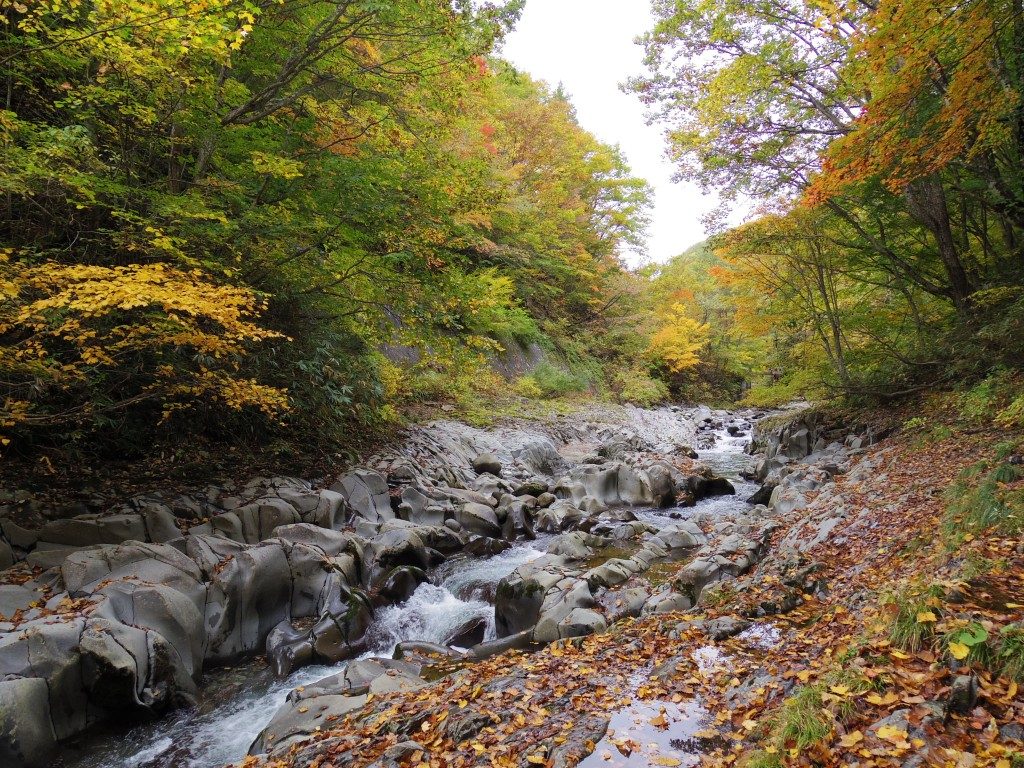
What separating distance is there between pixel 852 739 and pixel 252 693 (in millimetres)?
5630

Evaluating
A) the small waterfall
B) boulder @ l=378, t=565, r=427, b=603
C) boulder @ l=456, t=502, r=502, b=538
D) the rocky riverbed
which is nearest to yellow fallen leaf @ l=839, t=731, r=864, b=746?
the rocky riverbed

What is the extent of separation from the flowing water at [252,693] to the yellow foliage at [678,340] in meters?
20.8

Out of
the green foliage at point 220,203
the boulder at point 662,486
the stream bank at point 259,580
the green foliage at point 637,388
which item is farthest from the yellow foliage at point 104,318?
the green foliage at point 637,388

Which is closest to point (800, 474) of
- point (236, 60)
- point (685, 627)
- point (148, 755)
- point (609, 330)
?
point (685, 627)

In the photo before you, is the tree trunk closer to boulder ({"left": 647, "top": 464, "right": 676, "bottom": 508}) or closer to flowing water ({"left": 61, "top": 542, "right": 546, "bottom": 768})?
boulder ({"left": 647, "top": 464, "right": 676, "bottom": 508})

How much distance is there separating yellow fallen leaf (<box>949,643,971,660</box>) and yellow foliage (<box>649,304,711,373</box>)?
26.0m

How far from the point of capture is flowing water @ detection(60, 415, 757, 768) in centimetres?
449

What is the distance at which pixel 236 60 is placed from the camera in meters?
7.31

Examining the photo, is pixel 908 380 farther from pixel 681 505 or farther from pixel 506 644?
pixel 506 644

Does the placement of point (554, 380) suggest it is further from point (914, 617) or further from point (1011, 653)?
point (1011, 653)

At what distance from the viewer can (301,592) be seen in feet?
22.6

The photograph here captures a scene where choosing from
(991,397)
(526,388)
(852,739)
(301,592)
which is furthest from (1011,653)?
(526,388)

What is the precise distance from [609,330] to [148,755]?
25.8 metres

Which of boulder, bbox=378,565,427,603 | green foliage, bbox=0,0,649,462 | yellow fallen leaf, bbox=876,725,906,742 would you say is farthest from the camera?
boulder, bbox=378,565,427,603
